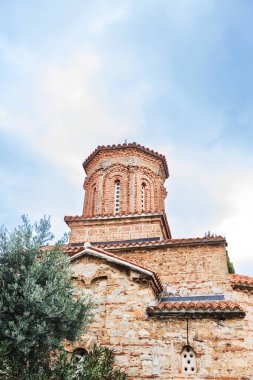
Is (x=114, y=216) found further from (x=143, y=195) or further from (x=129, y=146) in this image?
(x=129, y=146)

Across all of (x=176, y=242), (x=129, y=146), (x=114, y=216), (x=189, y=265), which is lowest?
(x=189, y=265)

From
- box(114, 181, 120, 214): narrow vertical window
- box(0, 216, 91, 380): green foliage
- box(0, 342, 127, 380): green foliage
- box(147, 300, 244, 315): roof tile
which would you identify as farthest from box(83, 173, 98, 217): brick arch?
box(0, 342, 127, 380): green foliage

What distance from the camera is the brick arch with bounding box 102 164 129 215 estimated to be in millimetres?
13234

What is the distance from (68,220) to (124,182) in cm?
232

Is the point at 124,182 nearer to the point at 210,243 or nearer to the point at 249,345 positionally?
the point at 210,243

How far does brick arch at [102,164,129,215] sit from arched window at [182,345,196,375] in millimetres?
5675

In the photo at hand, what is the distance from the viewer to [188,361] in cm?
797

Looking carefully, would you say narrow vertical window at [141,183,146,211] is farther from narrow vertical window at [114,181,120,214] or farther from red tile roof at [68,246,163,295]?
red tile roof at [68,246,163,295]

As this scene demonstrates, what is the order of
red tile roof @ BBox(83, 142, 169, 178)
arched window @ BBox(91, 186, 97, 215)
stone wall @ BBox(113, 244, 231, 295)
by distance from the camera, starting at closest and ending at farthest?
stone wall @ BBox(113, 244, 231, 295) → arched window @ BBox(91, 186, 97, 215) → red tile roof @ BBox(83, 142, 169, 178)

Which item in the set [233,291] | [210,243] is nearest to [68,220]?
[210,243]

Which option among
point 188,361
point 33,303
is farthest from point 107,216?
point 33,303

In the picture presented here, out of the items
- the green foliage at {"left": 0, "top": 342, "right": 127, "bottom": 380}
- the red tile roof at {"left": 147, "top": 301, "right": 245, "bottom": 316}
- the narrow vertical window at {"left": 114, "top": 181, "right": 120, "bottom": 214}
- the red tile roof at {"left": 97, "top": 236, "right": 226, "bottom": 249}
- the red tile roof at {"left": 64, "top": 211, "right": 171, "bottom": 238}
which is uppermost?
the narrow vertical window at {"left": 114, "top": 181, "right": 120, "bottom": 214}

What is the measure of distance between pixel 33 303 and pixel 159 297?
4.43m

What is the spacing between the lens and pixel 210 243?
36.0 ft
